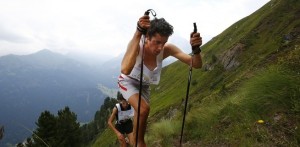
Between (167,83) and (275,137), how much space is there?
95.6m

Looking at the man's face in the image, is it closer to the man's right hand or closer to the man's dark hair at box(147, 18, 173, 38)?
the man's dark hair at box(147, 18, 173, 38)

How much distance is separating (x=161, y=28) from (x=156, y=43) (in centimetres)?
31

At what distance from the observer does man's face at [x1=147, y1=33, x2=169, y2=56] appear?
17.7 feet

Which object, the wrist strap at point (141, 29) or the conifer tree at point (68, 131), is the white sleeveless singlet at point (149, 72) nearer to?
the wrist strap at point (141, 29)

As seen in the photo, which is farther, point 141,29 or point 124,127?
point 124,127

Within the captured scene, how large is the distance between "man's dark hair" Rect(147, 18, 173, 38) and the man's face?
0.19ft

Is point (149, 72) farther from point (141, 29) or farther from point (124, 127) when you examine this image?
point (124, 127)

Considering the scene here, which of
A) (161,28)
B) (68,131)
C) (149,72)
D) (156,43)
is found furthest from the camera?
(68,131)

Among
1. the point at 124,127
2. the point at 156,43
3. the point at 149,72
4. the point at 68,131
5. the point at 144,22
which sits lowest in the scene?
the point at 68,131

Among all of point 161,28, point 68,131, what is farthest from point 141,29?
point 68,131

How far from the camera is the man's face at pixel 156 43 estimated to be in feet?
17.7

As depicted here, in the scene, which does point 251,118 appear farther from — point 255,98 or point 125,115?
point 125,115

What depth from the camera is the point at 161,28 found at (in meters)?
5.28

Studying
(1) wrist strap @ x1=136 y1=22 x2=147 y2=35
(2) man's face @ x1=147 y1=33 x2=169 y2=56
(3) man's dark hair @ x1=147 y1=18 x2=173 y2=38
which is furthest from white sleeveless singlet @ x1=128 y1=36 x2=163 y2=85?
(1) wrist strap @ x1=136 y1=22 x2=147 y2=35
